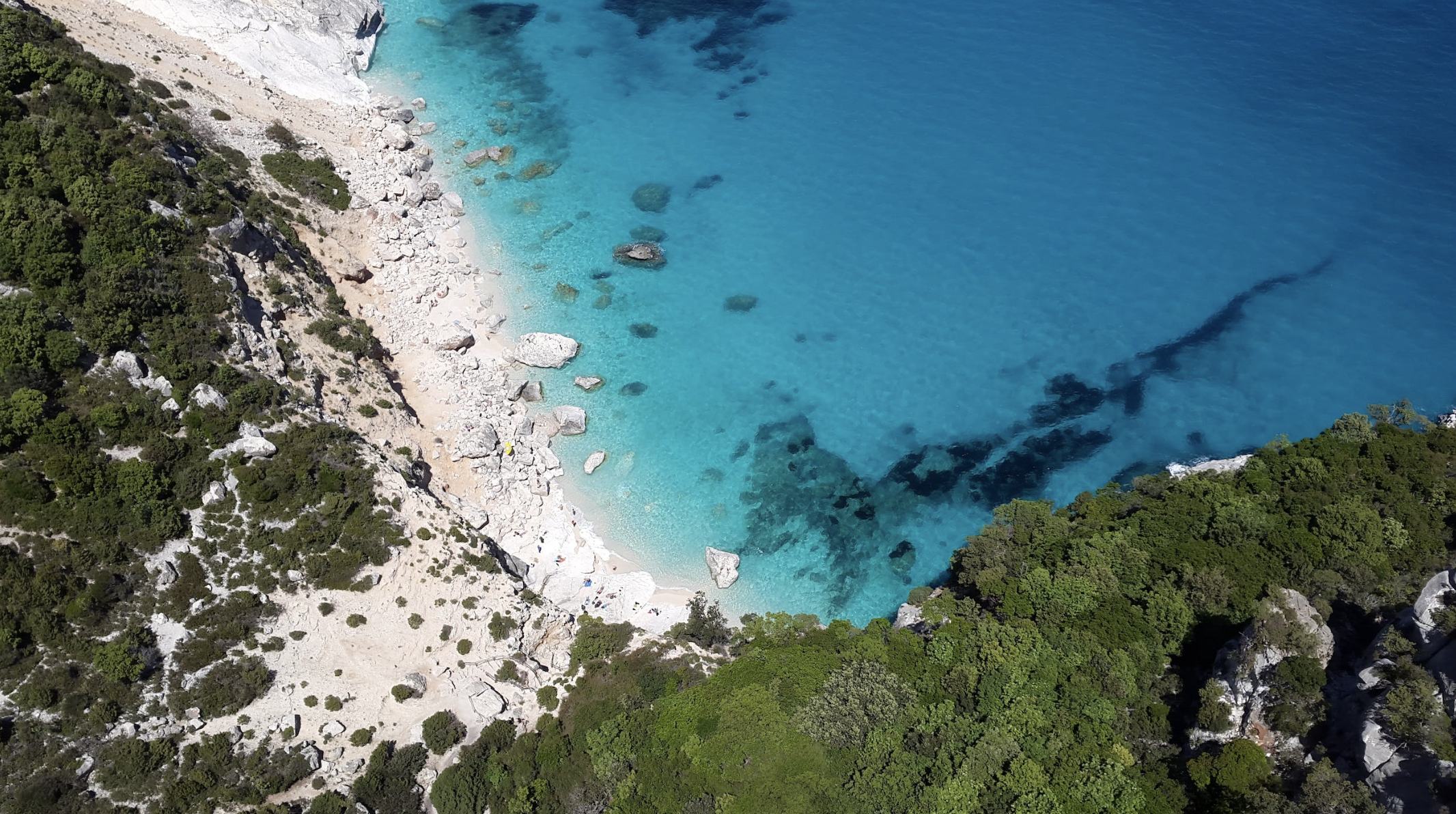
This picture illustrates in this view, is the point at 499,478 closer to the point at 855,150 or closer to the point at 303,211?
the point at 303,211

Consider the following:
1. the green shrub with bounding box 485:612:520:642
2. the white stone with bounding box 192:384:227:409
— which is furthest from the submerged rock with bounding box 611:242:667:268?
the green shrub with bounding box 485:612:520:642

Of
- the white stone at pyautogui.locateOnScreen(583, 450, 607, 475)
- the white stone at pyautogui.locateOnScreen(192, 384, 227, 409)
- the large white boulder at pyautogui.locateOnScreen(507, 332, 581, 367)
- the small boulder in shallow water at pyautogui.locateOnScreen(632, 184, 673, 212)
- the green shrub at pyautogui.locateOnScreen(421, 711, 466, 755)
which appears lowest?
the white stone at pyautogui.locateOnScreen(583, 450, 607, 475)

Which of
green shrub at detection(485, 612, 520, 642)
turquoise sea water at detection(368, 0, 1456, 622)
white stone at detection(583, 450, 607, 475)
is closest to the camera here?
green shrub at detection(485, 612, 520, 642)

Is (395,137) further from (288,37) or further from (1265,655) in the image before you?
(1265,655)

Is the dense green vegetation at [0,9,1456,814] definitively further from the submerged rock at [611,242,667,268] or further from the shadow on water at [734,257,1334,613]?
the submerged rock at [611,242,667,268]

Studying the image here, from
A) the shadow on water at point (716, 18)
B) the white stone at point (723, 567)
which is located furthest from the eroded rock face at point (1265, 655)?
the shadow on water at point (716, 18)

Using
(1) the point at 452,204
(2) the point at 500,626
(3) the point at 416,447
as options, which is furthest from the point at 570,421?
(1) the point at 452,204

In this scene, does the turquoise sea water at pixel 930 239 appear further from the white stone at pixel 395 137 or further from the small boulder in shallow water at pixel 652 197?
the white stone at pixel 395 137
